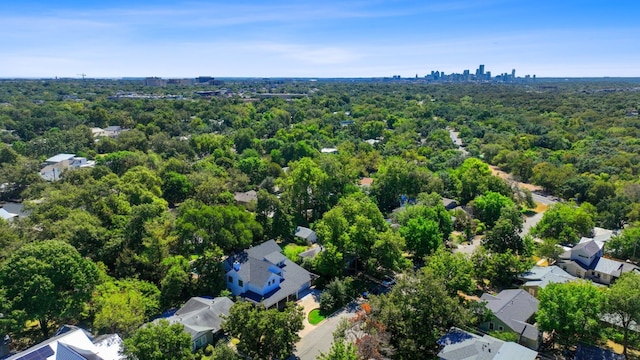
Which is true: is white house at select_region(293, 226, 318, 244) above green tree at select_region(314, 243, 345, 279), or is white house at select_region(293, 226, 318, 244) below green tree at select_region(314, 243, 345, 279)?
below

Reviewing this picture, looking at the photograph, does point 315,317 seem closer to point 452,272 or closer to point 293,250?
point 293,250

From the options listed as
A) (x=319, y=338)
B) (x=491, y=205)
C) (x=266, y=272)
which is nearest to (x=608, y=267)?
(x=491, y=205)

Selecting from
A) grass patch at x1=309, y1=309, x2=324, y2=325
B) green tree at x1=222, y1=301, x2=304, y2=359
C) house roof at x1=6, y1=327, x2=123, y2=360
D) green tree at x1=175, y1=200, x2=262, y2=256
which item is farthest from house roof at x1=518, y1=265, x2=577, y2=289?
house roof at x1=6, y1=327, x2=123, y2=360

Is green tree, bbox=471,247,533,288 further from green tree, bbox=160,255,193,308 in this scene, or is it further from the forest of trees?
green tree, bbox=160,255,193,308

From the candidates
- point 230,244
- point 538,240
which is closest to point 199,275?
point 230,244

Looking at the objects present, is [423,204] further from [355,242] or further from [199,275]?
[199,275]

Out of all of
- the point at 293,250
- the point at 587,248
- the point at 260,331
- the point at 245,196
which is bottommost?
the point at 293,250

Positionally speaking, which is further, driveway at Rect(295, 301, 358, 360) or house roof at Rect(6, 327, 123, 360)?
driveway at Rect(295, 301, 358, 360)
